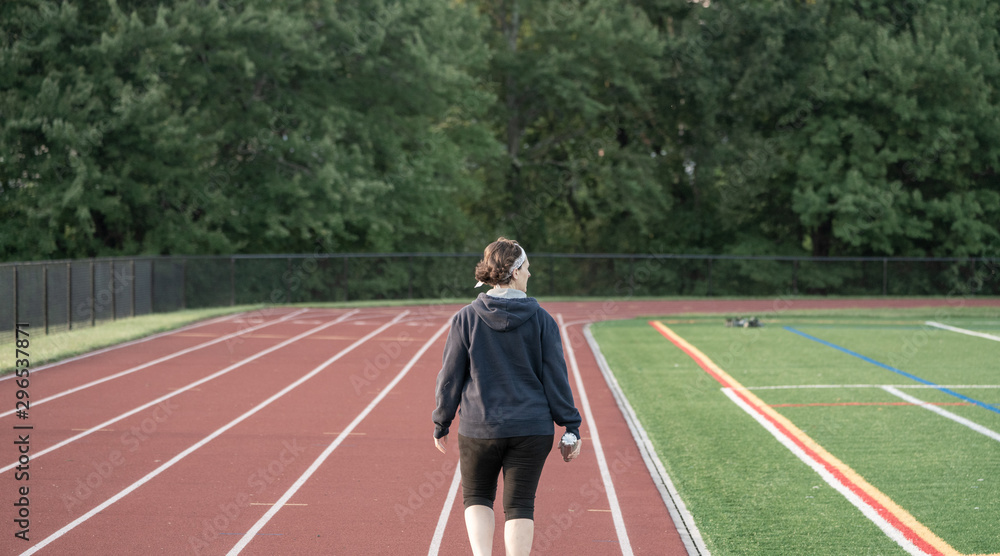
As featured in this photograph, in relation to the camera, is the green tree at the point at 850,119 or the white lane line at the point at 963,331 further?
the green tree at the point at 850,119

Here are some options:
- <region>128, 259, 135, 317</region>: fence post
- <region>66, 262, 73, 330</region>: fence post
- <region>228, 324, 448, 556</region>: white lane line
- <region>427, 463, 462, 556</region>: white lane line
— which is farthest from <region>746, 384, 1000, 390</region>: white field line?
<region>128, 259, 135, 317</region>: fence post

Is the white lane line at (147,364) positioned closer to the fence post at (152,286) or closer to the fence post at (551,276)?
the fence post at (152,286)

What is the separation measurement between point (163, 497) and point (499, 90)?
36.6 meters

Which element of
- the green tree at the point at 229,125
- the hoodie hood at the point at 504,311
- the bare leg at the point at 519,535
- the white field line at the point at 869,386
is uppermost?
the green tree at the point at 229,125

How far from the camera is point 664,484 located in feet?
25.6

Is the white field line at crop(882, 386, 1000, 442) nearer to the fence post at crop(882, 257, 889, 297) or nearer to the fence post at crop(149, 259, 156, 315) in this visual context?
the fence post at crop(149, 259, 156, 315)

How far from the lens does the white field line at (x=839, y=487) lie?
20.3 ft

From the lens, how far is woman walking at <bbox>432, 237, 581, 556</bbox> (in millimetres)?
4457

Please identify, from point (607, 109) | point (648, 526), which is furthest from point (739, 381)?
point (607, 109)

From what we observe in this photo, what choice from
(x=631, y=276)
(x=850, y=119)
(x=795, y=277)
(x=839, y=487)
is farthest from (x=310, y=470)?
(x=850, y=119)

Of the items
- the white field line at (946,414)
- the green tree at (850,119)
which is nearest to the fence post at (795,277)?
the green tree at (850,119)

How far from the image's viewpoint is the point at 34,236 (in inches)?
1120

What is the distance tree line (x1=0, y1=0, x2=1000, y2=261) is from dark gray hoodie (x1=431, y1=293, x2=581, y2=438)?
84.6 ft

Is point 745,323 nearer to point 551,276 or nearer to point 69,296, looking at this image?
point 551,276
